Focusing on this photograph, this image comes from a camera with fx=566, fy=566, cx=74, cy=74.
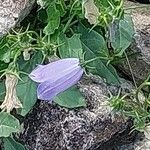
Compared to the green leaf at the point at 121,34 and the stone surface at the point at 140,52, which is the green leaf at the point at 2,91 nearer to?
the green leaf at the point at 121,34

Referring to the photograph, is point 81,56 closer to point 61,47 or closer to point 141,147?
point 61,47

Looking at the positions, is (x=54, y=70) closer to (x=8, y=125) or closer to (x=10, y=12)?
(x=8, y=125)

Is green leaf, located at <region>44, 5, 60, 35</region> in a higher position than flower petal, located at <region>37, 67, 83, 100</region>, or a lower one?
higher

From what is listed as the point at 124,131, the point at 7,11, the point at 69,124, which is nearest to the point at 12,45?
the point at 7,11

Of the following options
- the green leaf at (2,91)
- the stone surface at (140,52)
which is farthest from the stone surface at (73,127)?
the stone surface at (140,52)

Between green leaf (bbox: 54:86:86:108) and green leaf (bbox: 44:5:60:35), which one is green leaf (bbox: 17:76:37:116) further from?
green leaf (bbox: 44:5:60:35)

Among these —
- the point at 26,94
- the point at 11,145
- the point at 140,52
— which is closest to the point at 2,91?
the point at 26,94

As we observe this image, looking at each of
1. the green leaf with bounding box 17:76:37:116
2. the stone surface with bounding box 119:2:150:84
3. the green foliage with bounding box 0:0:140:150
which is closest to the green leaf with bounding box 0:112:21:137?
the green foliage with bounding box 0:0:140:150
